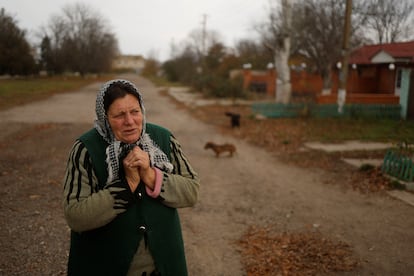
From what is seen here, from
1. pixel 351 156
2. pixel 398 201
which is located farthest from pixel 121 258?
pixel 351 156

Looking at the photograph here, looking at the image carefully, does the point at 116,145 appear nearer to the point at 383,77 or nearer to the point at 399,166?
the point at 399,166

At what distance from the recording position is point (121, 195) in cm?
167

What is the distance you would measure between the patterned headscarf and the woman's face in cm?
3

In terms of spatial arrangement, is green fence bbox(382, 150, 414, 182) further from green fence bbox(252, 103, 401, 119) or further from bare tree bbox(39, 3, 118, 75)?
bare tree bbox(39, 3, 118, 75)

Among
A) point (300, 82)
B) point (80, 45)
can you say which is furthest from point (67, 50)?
point (300, 82)

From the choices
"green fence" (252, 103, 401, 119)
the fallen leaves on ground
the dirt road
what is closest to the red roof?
"green fence" (252, 103, 401, 119)

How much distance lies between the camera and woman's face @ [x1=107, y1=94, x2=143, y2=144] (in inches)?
68.7

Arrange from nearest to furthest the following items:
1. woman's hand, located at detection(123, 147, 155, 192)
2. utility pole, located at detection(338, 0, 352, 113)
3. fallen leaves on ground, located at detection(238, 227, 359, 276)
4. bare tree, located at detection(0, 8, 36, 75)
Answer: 1. woman's hand, located at detection(123, 147, 155, 192)
2. fallen leaves on ground, located at detection(238, 227, 359, 276)
3. utility pole, located at detection(338, 0, 352, 113)
4. bare tree, located at detection(0, 8, 36, 75)

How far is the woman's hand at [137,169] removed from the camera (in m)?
1.65

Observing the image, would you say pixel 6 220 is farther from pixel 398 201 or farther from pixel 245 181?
pixel 398 201

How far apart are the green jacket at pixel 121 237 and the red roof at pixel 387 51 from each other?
1666cm

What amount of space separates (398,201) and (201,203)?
3319 mm

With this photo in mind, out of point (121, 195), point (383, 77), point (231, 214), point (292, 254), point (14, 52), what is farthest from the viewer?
point (14, 52)

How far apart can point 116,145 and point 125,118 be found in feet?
0.45
